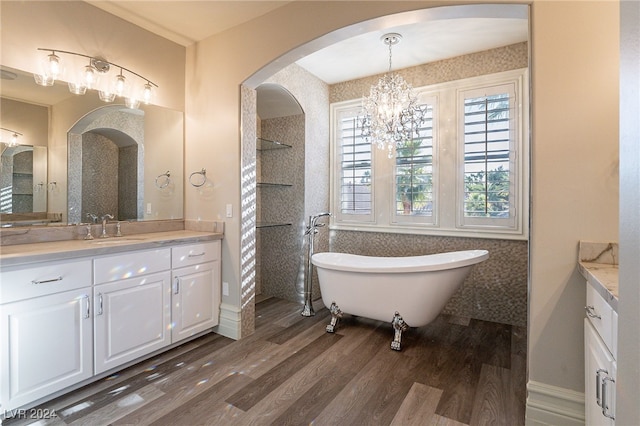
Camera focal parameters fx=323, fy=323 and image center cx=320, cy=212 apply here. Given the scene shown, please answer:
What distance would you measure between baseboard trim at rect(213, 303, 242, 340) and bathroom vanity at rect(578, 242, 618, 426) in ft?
7.66

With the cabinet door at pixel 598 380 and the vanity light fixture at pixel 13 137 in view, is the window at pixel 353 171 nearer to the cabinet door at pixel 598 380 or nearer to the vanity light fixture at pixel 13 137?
the cabinet door at pixel 598 380

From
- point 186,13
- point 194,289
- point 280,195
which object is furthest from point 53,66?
point 280,195

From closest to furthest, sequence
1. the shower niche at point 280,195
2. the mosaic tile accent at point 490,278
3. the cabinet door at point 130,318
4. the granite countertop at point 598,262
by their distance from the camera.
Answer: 1. the granite countertop at point 598,262
2. the cabinet door at point 130,318
3. the mosaic tile accent at point 490,278
4. the shower niche at point 280,195

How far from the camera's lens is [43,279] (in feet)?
5.97

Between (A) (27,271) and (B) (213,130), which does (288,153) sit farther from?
(A) (27,271)

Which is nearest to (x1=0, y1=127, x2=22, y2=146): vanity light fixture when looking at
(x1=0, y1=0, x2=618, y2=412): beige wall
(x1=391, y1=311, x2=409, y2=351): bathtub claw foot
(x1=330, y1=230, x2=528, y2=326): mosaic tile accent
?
(x1=0, y1=0, x2=618, y2=412): beige wall

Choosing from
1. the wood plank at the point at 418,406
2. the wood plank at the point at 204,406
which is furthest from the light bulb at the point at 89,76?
the wood plank at the point at 418,406

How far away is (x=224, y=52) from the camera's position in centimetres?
286

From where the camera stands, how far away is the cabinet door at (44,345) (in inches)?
67.0

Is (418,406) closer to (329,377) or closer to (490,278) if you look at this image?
(329,377)

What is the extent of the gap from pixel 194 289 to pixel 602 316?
2.57 metres

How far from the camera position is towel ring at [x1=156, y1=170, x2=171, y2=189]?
9.81 feet

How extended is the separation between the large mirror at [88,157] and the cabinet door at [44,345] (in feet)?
2.46

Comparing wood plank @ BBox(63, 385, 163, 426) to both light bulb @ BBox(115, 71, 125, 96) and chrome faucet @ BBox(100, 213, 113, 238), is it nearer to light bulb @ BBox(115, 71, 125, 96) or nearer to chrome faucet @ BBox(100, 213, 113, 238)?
chrome faucet @ BBox(100, 213, 113, 238)
